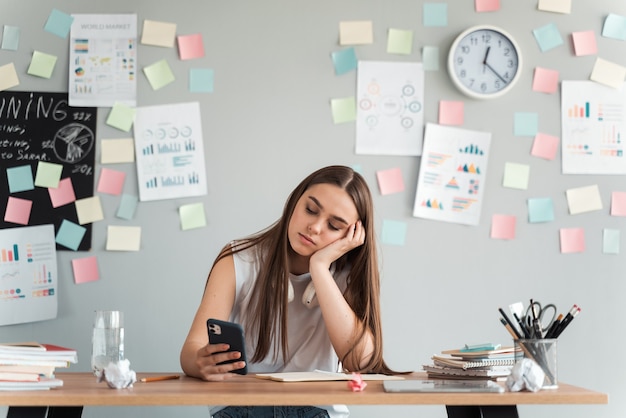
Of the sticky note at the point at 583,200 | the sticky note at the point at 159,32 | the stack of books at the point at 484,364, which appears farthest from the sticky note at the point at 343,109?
the stack of books at the point at 484,364

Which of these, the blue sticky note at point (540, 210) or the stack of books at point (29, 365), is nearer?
the stack of books at point (29, 365)

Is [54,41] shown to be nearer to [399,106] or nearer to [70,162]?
[70,162]

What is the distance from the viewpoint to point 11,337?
2896mm

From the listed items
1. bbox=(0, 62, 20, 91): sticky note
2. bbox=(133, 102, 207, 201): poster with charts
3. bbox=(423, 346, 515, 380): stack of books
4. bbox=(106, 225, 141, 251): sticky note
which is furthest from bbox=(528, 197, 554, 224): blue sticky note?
bbox=(0, 62, 20, 91): sticky note

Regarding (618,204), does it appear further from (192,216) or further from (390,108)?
(192,216)

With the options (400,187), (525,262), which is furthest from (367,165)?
(525,262)

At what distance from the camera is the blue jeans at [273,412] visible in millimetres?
1703

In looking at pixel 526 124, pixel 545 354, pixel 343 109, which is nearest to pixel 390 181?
pixel 343 109

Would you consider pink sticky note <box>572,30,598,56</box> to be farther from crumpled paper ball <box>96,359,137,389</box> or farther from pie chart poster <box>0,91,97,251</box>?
crumpled paper ball <box>96,359,137,389</box>

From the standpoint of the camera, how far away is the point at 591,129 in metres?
3.02

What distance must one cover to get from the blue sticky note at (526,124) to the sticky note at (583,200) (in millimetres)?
262

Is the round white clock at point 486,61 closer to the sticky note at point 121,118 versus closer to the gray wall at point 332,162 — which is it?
the gray wall at point 332,162

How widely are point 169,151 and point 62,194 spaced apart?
420 mm

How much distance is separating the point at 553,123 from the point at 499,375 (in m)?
1.52
